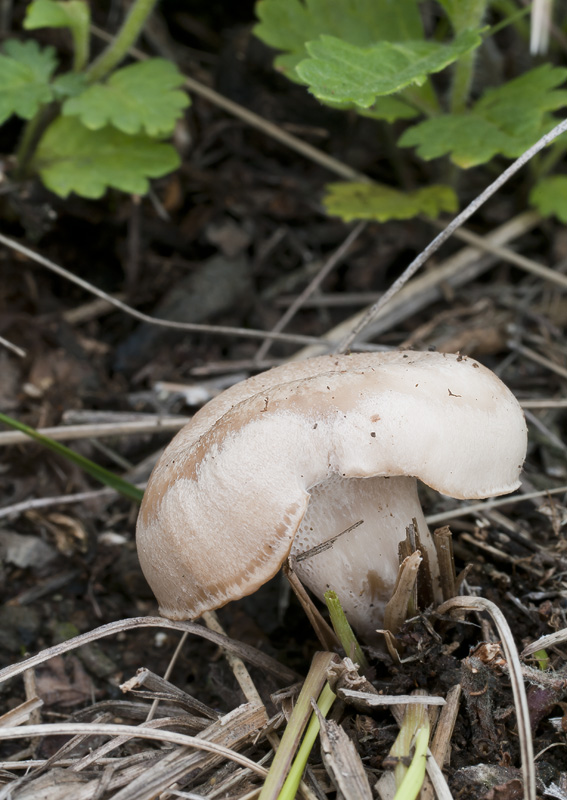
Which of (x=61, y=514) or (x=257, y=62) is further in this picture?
(x=257, y=62)

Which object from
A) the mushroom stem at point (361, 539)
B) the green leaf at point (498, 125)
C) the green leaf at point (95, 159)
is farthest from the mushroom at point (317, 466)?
the green leaf at point (95, 159)

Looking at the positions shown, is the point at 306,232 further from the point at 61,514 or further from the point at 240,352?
the point at 61,514

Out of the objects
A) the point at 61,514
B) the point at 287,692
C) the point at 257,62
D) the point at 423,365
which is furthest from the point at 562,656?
the point at 257,62

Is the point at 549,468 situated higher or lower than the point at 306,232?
lower

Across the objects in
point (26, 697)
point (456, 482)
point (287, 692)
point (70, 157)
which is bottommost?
point (26, 697)

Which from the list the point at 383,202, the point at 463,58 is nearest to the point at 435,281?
the point at 383,202

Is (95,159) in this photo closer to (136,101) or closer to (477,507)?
(136,101)

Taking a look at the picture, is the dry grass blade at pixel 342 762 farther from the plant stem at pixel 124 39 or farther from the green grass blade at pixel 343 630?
the plant stem at pixel 124 39
